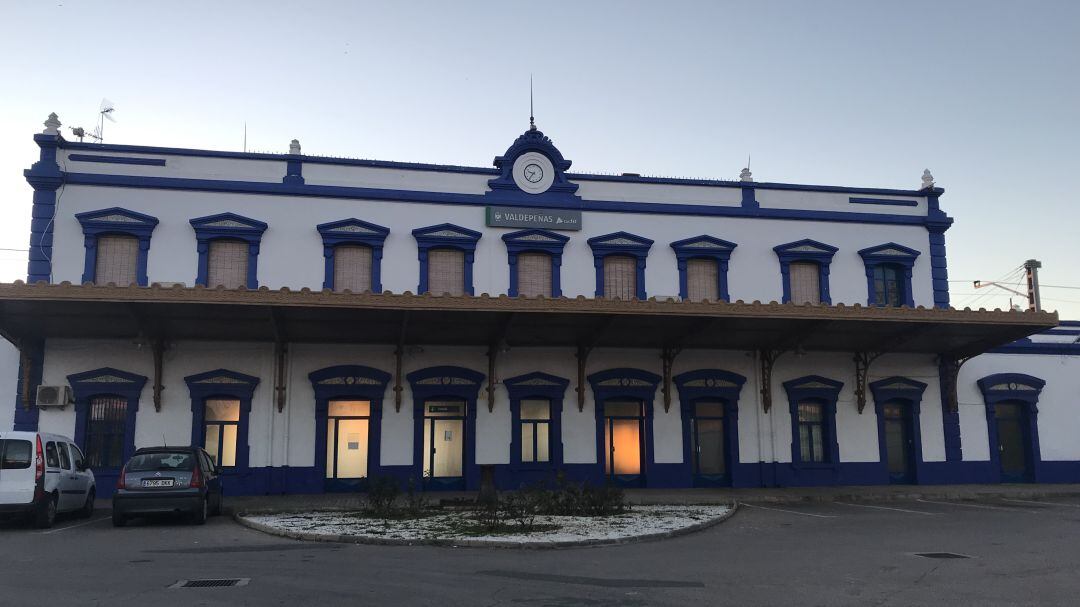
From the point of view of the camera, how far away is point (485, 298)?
63.5 feet

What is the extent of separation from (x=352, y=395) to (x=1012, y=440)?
18799mm

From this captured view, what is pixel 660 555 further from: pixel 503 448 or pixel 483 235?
pixel 483 235

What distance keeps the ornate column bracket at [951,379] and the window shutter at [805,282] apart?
394 centimetres

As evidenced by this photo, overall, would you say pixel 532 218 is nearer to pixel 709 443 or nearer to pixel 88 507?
pixel 709 443

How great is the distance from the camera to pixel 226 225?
72.4ft

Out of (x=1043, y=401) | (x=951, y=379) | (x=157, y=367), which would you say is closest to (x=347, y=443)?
(x=157, y=367)

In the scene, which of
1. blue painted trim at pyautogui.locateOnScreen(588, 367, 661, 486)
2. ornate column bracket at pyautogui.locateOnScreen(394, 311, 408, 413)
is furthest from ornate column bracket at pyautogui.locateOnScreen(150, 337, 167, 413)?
blue painted trim at pyautogui.locateOnScreen(588, 367, 661, 486)

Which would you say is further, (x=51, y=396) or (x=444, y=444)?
(x=444, y=444)

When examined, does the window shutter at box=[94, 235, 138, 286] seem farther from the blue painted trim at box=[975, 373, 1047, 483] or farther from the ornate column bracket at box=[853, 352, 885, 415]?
the blue painted trim at box=[975, 373, 1047, 483]

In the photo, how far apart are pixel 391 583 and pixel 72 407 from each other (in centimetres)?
1493

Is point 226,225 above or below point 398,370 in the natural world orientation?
above

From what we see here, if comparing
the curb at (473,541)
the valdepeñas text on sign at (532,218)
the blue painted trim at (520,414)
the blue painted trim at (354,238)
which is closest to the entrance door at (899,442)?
the blue painted trim at (520,414)

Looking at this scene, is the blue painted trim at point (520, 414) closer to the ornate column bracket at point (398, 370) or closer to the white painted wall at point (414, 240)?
the white painted wall at point (414, 240)

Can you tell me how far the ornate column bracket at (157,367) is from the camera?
20344mm
